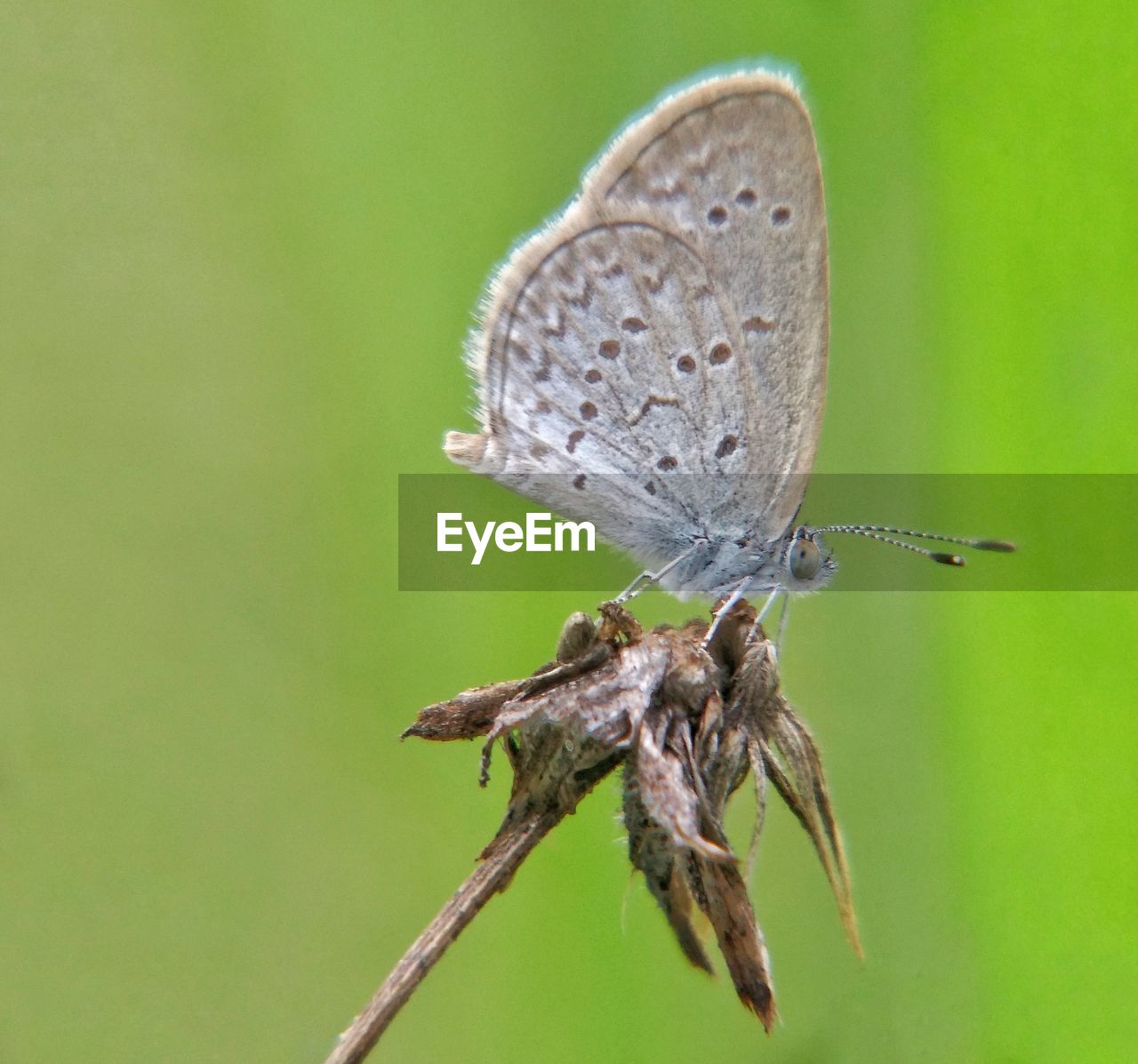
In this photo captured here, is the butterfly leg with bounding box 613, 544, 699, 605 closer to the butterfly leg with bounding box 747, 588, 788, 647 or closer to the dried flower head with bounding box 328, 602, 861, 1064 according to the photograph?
the butterfly leg with bounding box 747, 588, 788, 647

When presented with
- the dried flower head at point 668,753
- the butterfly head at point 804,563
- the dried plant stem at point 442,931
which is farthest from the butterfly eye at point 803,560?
the dried plant stem at point 442,931

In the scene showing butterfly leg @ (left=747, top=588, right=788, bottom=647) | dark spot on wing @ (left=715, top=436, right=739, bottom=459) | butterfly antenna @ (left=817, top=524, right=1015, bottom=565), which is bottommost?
butterfly leg @ (left=747, top=588, right=788, bottom=647)

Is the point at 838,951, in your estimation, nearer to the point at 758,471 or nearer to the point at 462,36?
the point at 758,471

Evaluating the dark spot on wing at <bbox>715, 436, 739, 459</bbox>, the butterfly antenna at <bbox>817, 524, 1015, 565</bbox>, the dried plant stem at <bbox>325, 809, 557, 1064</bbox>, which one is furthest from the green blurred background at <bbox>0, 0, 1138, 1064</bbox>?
the dried plant stem at <bbox>325, 809, 557, 1064</bbox>

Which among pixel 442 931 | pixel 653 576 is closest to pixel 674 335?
pixel 653 576

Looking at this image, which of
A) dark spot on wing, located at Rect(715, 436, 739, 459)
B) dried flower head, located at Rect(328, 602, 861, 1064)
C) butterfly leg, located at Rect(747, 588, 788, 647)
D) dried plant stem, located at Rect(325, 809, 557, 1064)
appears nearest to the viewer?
dried plant stem, located at Rect(325, 809, 557, 1064)

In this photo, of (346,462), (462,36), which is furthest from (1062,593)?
(462,36)

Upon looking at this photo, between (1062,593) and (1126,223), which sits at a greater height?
(1126,223)
